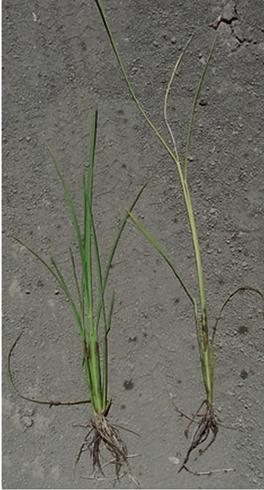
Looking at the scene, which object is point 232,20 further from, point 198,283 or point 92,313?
point 92,313

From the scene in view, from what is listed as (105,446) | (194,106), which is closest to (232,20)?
(194,106)

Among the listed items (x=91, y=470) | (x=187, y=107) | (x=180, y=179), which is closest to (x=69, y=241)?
(x=180, y=179)

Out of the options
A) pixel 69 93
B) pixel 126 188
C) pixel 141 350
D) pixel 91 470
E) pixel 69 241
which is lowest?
pixel 91 470

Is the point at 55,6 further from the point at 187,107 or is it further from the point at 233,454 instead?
the point at 233,454

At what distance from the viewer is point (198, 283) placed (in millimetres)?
1407

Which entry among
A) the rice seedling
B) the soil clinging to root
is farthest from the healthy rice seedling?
the rice seedling

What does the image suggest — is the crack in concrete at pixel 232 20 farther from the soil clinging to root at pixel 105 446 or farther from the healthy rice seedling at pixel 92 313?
the soil clinging to root at pixel 105 446

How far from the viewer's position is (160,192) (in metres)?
1.43

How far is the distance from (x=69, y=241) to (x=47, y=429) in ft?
1.43

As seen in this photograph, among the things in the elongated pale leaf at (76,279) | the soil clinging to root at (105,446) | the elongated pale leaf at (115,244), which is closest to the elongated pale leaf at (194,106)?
the elongated pale leaf at (115,244)

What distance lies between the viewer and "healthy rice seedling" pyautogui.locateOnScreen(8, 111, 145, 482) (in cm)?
136

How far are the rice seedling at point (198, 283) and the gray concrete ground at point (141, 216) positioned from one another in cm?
2

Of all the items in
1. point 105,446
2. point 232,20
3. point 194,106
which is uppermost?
point 232,20

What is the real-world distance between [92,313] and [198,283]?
25cm
